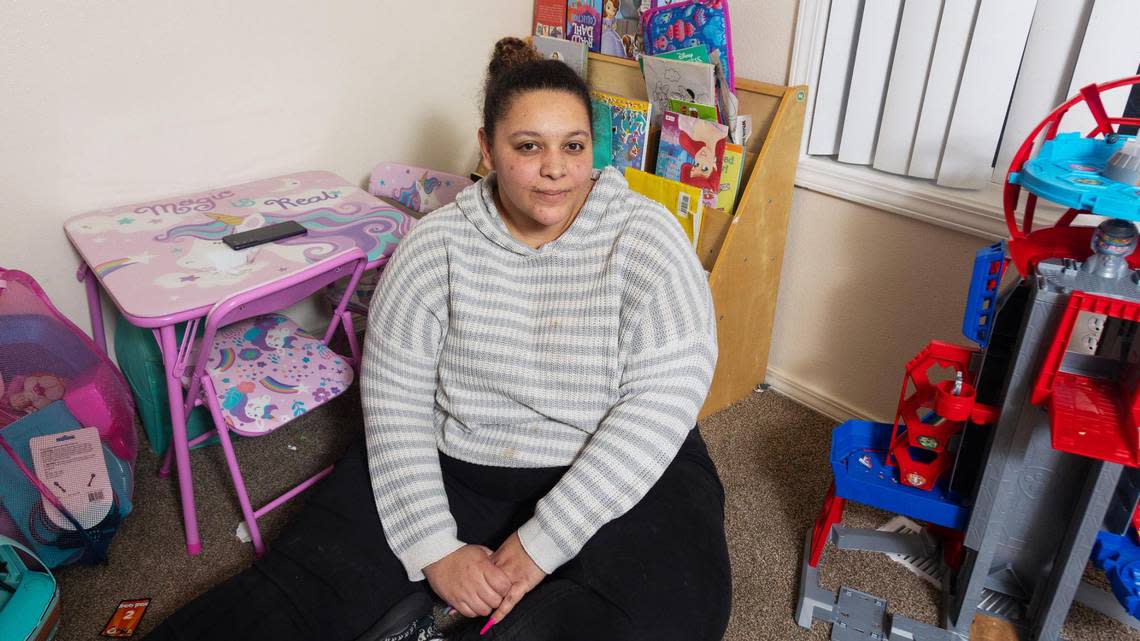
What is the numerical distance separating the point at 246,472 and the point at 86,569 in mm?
352

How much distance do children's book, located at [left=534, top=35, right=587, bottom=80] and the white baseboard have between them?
954 millimetres

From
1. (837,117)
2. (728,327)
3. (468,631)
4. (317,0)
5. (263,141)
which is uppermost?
(317,0)

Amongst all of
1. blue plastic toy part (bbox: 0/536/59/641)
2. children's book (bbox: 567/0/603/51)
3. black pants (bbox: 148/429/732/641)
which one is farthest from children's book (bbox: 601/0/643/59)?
blue plastic toy part (bbox: 0/536/59/641)

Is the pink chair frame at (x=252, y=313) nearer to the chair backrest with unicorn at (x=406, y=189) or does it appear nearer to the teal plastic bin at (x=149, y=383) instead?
the teal plastic bin at (x=149, y=383)

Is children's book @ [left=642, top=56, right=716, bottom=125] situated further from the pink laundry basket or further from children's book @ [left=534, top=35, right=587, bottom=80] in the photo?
the pink laundry basket

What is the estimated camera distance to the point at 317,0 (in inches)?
71.5

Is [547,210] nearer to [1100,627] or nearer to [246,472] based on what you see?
[246,472]

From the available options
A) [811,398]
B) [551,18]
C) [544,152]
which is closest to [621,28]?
[551,18]

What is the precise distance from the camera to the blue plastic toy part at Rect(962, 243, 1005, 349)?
1108mm

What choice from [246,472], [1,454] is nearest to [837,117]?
[246,472]

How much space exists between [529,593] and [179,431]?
739mm

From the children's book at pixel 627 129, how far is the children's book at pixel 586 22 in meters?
0.28

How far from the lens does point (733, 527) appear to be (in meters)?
1.56

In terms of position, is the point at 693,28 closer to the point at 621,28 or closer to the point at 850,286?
the point at 621,28
